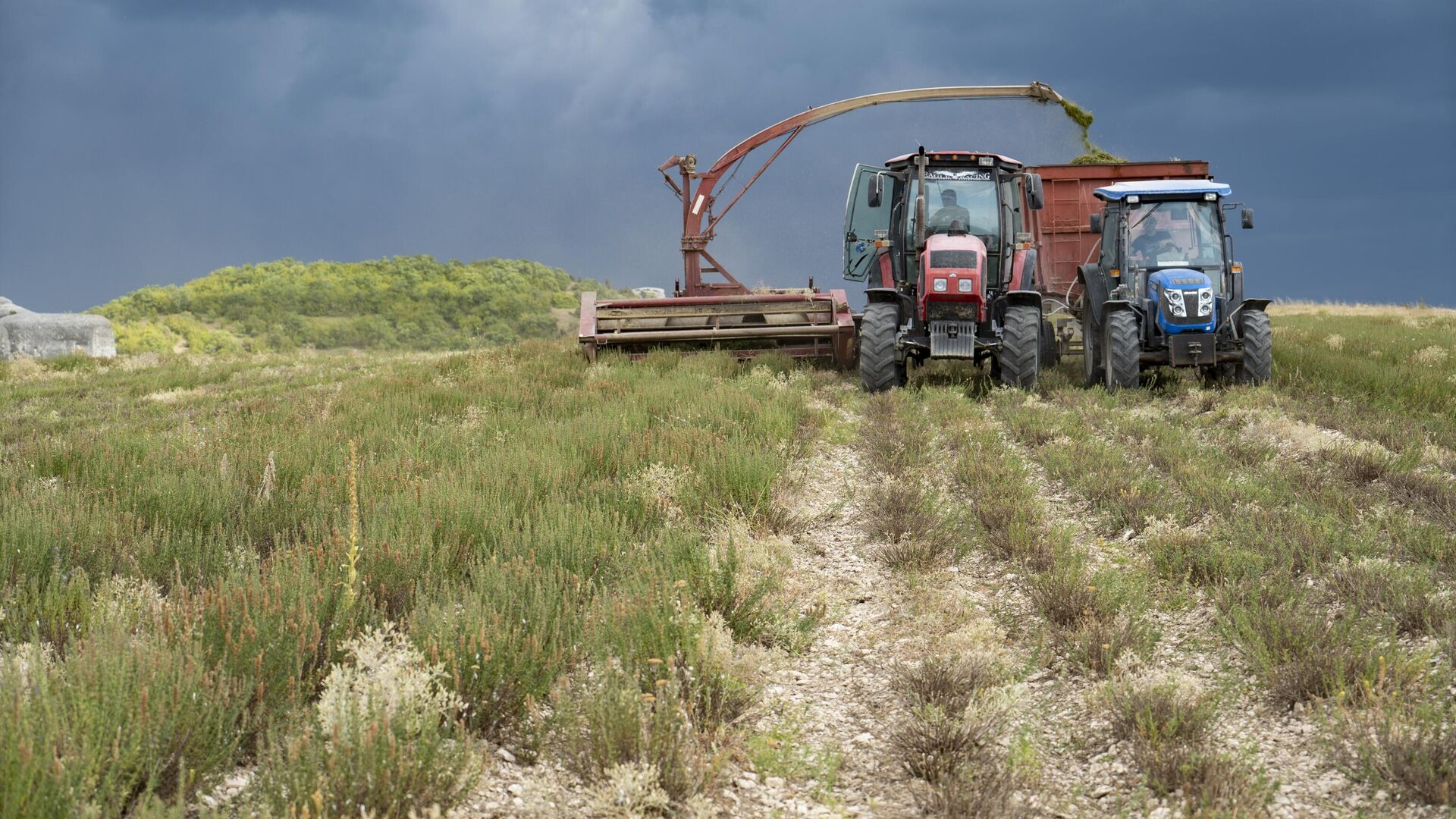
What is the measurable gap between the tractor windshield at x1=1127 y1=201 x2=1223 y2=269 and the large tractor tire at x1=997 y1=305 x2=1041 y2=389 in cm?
166

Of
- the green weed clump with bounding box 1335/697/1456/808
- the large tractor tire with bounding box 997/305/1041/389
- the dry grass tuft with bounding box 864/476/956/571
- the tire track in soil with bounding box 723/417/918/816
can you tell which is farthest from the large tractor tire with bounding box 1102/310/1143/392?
the green weed clump with bounding box 1335/697/1456/808

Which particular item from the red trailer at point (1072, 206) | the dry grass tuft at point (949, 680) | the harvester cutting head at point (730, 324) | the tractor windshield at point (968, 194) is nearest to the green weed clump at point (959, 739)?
the dry grass tuft at point (949, 680)

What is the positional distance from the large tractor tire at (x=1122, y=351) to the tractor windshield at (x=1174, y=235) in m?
1.07

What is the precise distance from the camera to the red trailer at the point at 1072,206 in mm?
16172

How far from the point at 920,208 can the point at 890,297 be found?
122cm

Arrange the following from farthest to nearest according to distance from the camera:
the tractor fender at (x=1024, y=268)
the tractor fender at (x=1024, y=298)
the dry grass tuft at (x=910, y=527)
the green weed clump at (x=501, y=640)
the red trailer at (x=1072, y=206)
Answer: the red trailer at (x=1072, y=206), the tractor fender at (x=1024, y=268), the tractor fender at (x=1024, y=298), the dry grass tuft at (x=910, y=527), the green weed clump at (x=501, y=640)

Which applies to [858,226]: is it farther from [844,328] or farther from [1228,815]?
[1228,815]

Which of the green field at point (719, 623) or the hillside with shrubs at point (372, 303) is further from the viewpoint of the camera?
the hillside with shrubs at point (372, 303)

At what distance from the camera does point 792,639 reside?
4227 millimetres

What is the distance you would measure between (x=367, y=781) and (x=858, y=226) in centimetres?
1250

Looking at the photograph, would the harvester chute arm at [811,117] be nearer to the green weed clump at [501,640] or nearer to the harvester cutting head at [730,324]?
the harvester cutting head at [730,324]

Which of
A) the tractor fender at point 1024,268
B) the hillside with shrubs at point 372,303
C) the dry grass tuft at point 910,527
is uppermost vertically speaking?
the hillside with shrubs at point 372,303

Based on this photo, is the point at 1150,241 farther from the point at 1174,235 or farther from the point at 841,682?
the point at 841,682

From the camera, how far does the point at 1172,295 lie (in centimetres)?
1116
